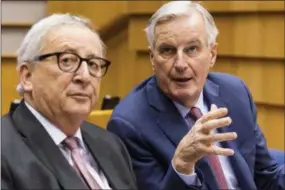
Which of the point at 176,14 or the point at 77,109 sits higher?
the point at 176,14

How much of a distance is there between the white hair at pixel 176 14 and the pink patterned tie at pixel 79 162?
1.39 ft

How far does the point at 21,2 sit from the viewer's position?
382cm

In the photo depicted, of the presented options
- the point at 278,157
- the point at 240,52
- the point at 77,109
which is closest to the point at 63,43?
the point at 77,109

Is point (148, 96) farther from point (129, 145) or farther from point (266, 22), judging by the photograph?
point (266, 22)

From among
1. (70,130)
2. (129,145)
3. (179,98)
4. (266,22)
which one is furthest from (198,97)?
(266,22)

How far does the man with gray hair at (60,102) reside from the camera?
3.71ft

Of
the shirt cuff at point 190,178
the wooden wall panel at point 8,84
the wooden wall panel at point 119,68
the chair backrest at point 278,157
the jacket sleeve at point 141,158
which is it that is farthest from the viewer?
the wooden wall panel at point 119,68

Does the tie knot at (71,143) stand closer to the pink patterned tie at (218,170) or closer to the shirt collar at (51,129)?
the shirt collar at (51,129)

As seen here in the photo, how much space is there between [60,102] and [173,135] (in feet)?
1.26

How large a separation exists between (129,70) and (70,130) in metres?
2.40

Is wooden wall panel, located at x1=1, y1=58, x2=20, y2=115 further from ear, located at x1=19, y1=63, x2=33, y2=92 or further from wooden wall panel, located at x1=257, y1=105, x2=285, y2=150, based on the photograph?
ear, located at x1=19, y1=63, x2=33, y2=92

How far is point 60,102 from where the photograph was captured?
1182 millimetres

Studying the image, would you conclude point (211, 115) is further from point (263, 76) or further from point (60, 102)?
point (263, 76)

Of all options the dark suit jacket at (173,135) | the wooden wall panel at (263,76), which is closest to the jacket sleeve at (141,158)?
the dark suit jacket at (173,135)
